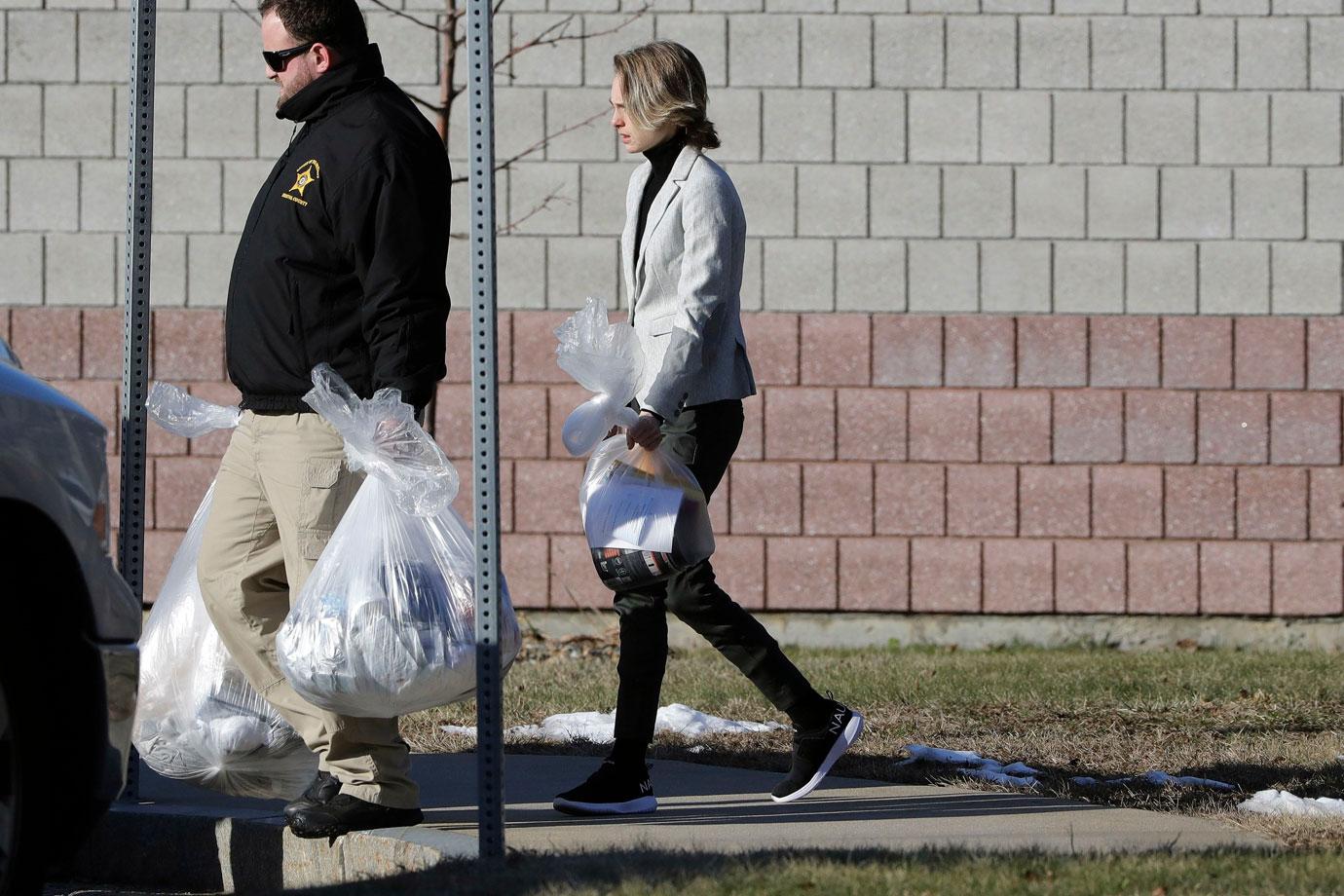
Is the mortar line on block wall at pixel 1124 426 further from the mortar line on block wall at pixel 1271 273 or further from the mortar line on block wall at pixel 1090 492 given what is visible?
the mortar line on block wall at pixel 1271 273

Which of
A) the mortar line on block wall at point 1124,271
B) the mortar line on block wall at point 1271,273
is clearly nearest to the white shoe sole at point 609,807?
the mortar line on block wall at point 1124,271

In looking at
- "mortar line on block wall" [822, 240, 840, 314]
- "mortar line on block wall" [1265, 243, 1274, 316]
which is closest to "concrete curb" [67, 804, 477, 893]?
"mortar line on block wall" [822, 240, 840, 314]

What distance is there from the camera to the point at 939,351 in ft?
28.5

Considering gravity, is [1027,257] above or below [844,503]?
above

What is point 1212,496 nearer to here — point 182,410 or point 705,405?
point 705,405

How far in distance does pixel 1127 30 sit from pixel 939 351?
1.74m

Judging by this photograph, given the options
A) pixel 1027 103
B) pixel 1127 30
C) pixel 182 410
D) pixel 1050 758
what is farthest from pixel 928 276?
pixel 182 410

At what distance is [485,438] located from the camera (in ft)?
13.0

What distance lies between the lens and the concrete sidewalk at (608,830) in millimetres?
4320

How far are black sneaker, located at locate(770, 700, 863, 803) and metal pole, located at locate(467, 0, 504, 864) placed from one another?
123cm

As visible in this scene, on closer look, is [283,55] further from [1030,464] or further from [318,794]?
[1030,464]

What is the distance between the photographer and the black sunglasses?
14.6 ft

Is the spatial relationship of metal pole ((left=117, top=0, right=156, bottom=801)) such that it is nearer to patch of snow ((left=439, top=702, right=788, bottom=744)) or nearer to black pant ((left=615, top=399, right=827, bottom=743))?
black pant ((left=615, top=399, right=827, bottom=743))

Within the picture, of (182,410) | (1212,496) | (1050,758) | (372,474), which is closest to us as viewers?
(372,474)
